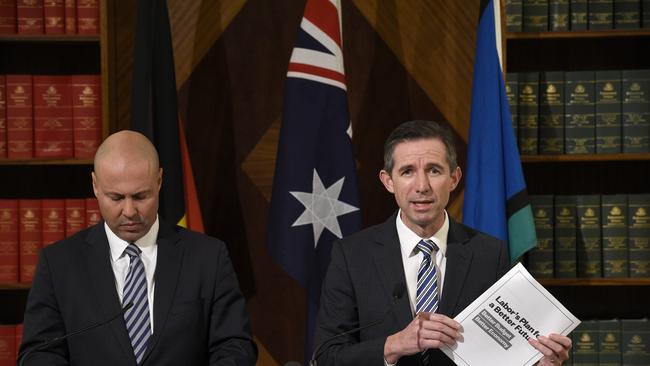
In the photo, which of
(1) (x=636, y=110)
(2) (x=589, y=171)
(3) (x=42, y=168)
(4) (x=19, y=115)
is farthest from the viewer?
(2) (x=589, y=171)

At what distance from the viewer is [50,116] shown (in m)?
4.14

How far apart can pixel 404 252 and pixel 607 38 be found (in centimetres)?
221

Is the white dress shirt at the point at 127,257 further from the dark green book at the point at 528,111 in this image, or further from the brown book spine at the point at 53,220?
the dark green book at the point at 528,111

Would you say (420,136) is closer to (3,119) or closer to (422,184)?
(422,184)

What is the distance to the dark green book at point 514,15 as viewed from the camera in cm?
427

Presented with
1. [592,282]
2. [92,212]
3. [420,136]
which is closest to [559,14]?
[592,282]

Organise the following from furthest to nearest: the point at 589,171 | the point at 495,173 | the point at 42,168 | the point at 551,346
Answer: the point at 589,171
the point at 42,168
the point at 495,173
the point at 551,346

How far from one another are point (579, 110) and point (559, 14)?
44cm

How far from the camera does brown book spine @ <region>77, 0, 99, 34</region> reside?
4.18 metres

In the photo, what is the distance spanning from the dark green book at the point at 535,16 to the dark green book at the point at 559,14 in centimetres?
3

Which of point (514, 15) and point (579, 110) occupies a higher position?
point (514, 15)

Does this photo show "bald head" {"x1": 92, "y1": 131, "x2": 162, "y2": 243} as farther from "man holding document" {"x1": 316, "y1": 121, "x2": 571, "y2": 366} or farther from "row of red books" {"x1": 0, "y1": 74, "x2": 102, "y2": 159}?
"row of red books" {"x1": 0, "y1": 74, "x2": 102, "y2": 159}

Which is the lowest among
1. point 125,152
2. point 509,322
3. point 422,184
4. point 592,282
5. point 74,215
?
point 592,282

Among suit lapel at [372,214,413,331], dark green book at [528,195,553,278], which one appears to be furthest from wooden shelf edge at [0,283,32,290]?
dark green book at [528,195,553,278]
